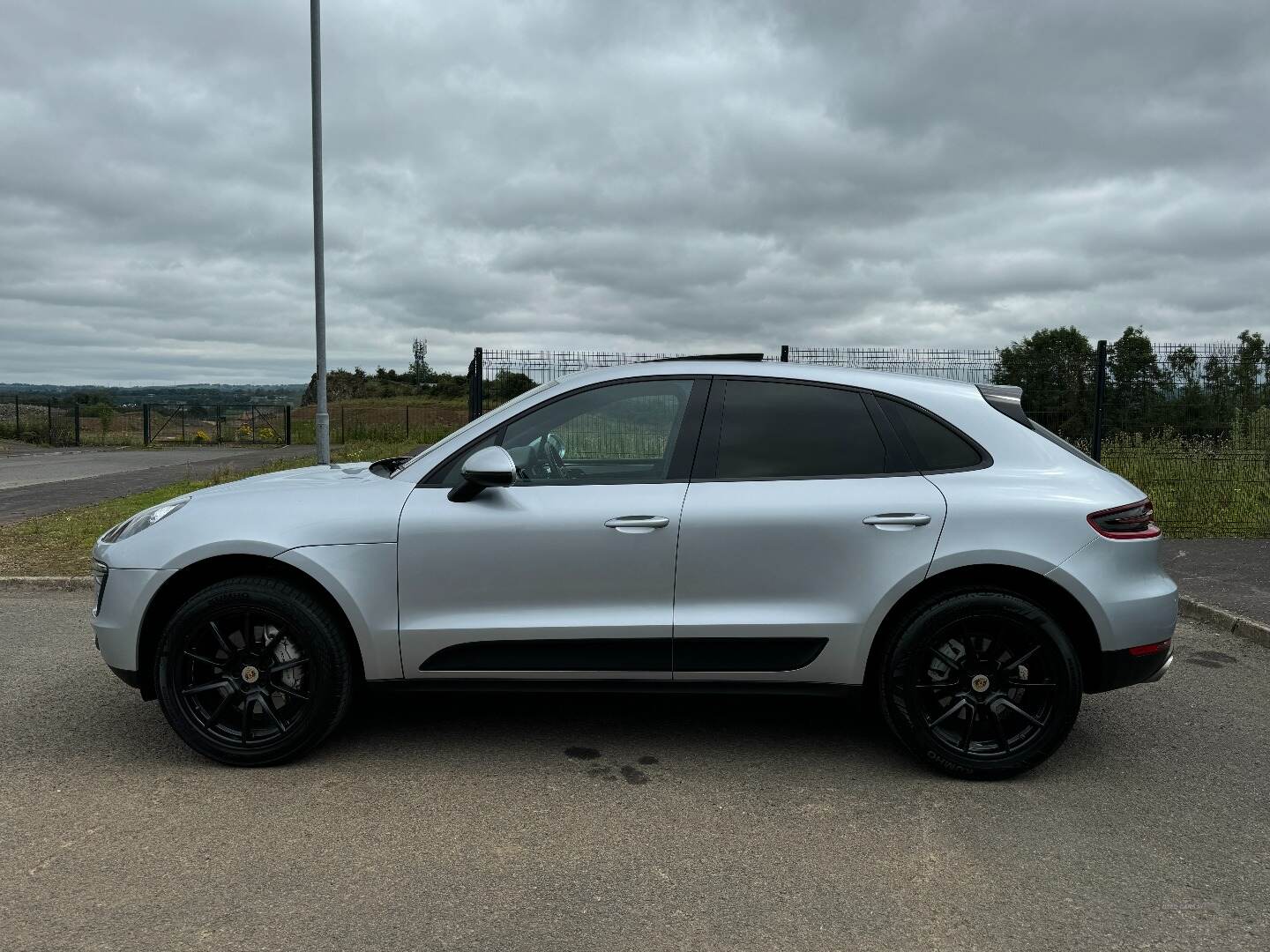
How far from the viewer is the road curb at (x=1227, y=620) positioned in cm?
625

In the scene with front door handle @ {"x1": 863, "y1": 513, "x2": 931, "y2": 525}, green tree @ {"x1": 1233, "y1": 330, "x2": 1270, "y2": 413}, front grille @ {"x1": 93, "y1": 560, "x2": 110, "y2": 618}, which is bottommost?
front grille @ {"x1": 93, "y1": 560, "x2": 110, "y2": 618}

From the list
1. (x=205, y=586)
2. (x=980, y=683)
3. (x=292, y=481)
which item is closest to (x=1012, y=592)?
(x=980, y=683)

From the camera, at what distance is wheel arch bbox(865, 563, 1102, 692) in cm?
377

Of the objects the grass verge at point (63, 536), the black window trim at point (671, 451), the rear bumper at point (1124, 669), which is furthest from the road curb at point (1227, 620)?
the grass verge at point (63, 536)

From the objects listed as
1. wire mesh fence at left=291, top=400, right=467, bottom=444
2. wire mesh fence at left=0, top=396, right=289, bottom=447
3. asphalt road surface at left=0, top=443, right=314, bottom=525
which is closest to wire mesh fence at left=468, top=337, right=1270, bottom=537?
asphalt road surface at left=0, top=443, right=314, bottom=525

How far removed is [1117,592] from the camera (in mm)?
3719

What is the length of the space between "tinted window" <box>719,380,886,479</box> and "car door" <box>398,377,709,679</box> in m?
0.30

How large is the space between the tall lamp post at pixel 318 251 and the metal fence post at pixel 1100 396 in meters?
10.7

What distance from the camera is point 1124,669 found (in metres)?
3.77

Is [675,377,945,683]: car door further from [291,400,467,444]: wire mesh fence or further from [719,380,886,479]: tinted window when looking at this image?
[291,400,467,444]: wire mesh fence

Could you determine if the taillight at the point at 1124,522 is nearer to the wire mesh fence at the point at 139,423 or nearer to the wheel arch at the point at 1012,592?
the wheel arch at the point at 1012,592

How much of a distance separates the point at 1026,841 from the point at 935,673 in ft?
2.33

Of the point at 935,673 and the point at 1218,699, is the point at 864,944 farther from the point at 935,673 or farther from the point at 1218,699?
the point at 1218,699

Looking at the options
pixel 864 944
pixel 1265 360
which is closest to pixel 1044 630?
pixel 864 944
